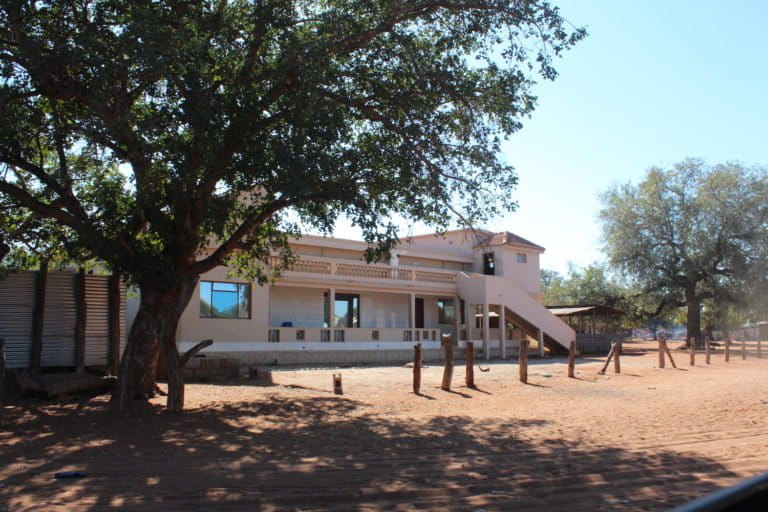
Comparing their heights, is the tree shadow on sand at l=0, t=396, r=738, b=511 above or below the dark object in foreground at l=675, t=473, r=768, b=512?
below

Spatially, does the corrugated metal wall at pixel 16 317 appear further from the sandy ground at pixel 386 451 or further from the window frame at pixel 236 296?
the window frame at pixel 236 296

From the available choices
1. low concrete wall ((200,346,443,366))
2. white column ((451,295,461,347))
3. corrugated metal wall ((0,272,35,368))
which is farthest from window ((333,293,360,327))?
corrugated metal wall ((0,272,35,368))

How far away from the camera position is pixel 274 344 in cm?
2555

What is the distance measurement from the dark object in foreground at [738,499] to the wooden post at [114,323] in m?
16.0

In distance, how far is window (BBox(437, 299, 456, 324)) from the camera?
35594 millimetres

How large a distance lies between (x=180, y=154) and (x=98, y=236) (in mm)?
2237

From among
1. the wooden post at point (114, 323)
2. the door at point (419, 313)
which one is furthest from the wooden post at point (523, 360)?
the door at point (419, 313)

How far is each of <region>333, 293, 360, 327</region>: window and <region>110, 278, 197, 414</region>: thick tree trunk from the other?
17648 millimetres

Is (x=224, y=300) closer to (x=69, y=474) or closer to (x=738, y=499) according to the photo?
(x=69, y=474)

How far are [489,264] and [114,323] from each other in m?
26.5

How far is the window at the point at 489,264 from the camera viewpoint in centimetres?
3866

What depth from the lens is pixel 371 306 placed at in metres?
31.9

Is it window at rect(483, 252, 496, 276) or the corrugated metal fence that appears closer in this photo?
the corrugated metal fence

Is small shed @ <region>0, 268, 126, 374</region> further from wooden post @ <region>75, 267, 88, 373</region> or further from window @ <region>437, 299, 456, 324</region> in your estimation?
window @ <region>437, 299, 456, 324</region>
